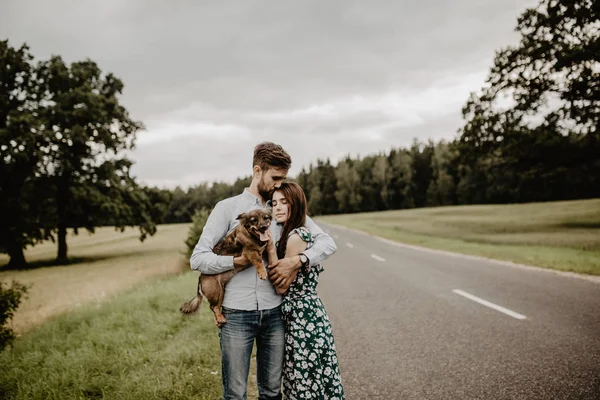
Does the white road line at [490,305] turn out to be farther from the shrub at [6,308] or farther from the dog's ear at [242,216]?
the shrub at [6,308]

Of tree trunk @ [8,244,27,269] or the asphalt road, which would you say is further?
tree trunk @ [8,244,27,269]

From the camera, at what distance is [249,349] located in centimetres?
262

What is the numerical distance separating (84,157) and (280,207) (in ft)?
105

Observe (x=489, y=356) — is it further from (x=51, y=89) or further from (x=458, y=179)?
(x=458, y=179)

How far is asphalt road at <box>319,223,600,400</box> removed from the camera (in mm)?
3959

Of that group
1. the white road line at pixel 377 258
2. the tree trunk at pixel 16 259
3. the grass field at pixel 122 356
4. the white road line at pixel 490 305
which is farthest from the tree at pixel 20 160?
the white road line at pixel 490 305

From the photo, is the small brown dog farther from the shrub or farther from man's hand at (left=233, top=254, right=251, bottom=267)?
the shrub

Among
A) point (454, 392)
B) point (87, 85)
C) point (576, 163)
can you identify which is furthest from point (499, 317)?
point (87, 85)

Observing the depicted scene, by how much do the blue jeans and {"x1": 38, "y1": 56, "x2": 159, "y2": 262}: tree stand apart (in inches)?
1109

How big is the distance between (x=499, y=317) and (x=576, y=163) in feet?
84.1

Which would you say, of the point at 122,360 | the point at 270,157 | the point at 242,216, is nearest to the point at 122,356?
the point at 122,360

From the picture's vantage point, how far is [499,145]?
24484mm

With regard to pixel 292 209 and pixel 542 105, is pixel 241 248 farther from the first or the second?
pixel 542 105

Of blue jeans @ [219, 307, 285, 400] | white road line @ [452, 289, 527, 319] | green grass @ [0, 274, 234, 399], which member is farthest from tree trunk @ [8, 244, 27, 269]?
blue jeans @ [219, 307, 285, 400]
